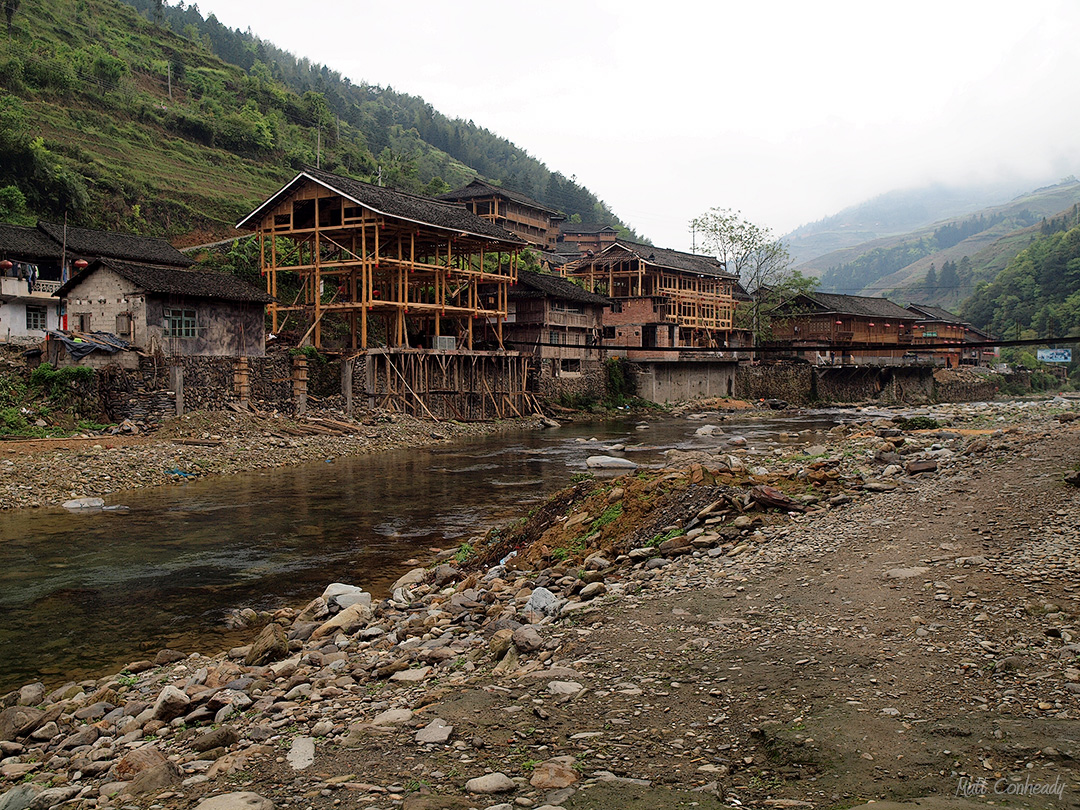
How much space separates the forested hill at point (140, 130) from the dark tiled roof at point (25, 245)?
5362mm

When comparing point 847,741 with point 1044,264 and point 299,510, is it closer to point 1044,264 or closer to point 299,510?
point 299,510

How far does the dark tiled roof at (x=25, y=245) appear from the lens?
33.0 meters

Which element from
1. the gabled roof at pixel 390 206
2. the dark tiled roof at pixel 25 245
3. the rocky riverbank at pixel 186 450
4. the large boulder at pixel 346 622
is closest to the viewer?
the large boulder at pixel 346 622

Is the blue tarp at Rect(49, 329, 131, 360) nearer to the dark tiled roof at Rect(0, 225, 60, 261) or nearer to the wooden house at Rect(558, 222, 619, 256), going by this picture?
the dark tiled roof at Rect(0, 225, 60, 261)

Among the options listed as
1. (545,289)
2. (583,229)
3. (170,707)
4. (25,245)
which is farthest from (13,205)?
(583,229)

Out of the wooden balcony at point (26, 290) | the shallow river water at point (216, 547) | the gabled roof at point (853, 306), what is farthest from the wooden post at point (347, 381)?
the gabled roof at point (853, 306)

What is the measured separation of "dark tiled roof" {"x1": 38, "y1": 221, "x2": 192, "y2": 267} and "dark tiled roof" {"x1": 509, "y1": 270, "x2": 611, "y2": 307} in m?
18.0

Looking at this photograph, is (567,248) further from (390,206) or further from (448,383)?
(390,206)

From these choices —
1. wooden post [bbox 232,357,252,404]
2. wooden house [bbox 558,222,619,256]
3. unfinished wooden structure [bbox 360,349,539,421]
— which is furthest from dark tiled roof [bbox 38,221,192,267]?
wooden house [bbox 558,222,619,256]

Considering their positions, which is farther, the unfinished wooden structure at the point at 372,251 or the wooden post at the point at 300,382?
the unfinished wooden structure at the point at 372,251

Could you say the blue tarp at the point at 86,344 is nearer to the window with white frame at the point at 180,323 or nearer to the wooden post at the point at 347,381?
the window with white frame at the point at 180,323

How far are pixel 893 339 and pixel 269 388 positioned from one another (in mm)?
56878

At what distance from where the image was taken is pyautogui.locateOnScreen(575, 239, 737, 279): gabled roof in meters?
56.1

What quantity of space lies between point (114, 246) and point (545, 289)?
22.4 metres
